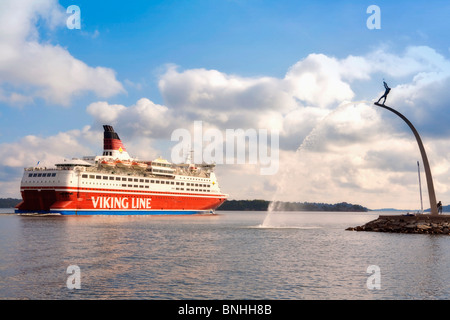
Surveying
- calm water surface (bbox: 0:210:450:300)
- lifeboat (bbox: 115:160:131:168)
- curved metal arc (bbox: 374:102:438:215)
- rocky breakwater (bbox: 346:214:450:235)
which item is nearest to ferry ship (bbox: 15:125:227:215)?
lifeboat (bbox: 115:160:131:168)

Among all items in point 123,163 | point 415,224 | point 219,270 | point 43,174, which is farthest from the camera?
point 123,163

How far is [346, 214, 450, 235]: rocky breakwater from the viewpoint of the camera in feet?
159

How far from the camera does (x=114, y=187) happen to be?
9306 centimetres

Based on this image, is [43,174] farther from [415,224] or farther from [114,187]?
[415,224]

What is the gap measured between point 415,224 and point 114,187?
63121 mm

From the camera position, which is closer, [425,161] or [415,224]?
[425,161]

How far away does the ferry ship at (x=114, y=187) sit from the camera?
281ft

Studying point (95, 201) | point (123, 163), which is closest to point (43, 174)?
point (95, 201)

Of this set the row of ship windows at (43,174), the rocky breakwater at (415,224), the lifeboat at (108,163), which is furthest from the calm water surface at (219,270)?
the lifeboat at (108,163)

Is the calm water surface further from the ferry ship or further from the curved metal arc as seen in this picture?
the ferry ship

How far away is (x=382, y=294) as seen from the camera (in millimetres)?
18609

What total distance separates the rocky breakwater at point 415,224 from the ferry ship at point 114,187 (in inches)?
2203

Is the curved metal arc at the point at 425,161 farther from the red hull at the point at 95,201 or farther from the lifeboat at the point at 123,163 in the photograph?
the lifeboat at the point at 123,163
